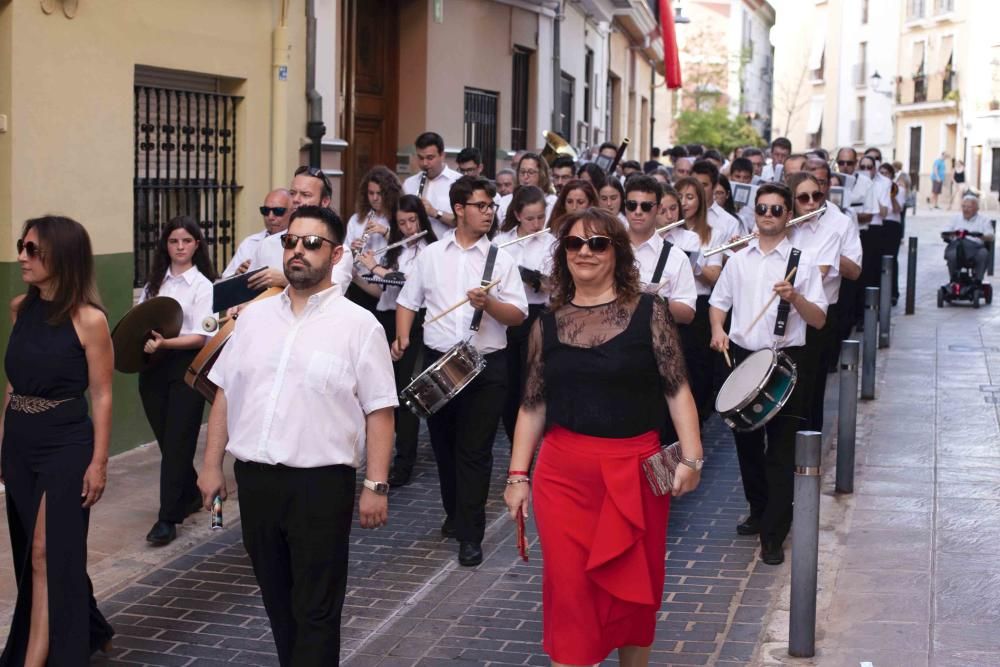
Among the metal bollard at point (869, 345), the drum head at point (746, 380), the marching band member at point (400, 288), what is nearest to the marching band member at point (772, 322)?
the drum head at point (746, 380)

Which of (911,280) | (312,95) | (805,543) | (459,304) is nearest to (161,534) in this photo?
(459,304)

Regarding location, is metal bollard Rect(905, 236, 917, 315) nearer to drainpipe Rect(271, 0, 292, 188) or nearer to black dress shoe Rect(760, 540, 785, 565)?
drainpipe Rect(271, 0, 292, 188)

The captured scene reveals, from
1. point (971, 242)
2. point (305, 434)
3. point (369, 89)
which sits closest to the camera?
point (305, 434)

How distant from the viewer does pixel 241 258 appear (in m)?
9.11

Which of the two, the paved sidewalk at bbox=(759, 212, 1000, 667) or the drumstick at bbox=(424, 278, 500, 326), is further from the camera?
the drumstick at bbox=(424, 278, 500, 326)

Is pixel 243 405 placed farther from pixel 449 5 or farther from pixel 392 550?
pixel 449 5

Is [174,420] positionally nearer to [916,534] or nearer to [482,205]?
[482,205]

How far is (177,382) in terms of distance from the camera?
8117 millimetres

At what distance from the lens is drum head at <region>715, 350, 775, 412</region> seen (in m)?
7.02

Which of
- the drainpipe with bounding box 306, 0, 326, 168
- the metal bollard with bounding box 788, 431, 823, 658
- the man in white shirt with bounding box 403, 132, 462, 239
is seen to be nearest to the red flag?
the drainpipe with bounding box 306, 0, 326, 168

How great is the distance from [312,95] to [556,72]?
8.54 metres

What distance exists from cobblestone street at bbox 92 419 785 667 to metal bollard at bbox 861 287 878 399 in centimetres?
379

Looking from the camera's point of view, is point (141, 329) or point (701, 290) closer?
point (141, 329)

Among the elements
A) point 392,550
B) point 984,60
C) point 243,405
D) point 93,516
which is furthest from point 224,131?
point 984,60
